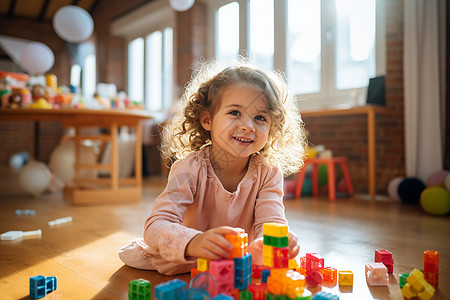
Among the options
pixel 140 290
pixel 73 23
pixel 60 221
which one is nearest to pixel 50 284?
pixel 140 290

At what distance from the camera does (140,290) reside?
0.82m

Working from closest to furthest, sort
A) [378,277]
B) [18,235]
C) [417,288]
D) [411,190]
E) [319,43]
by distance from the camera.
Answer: [417,288] → [378,277] → [18,235] → [411,190] → [319,43]

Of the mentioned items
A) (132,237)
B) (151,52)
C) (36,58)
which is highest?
(151,52)

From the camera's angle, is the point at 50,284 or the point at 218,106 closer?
the point at 50,284

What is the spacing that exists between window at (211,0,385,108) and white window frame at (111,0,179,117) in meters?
1.18

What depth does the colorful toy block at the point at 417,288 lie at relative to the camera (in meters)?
0.85

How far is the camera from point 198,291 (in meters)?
0.78

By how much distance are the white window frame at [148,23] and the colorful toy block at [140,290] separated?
3.98 meters

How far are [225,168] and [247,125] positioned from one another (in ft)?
0.58

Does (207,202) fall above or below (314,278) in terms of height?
above

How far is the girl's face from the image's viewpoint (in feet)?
3.53

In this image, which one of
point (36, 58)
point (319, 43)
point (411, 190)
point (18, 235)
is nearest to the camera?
point (18, 235)

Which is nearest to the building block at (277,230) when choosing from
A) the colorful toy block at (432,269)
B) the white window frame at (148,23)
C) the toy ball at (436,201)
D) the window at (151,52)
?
the colorful toy block at (432,269)

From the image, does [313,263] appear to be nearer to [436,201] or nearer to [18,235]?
[18,235]
